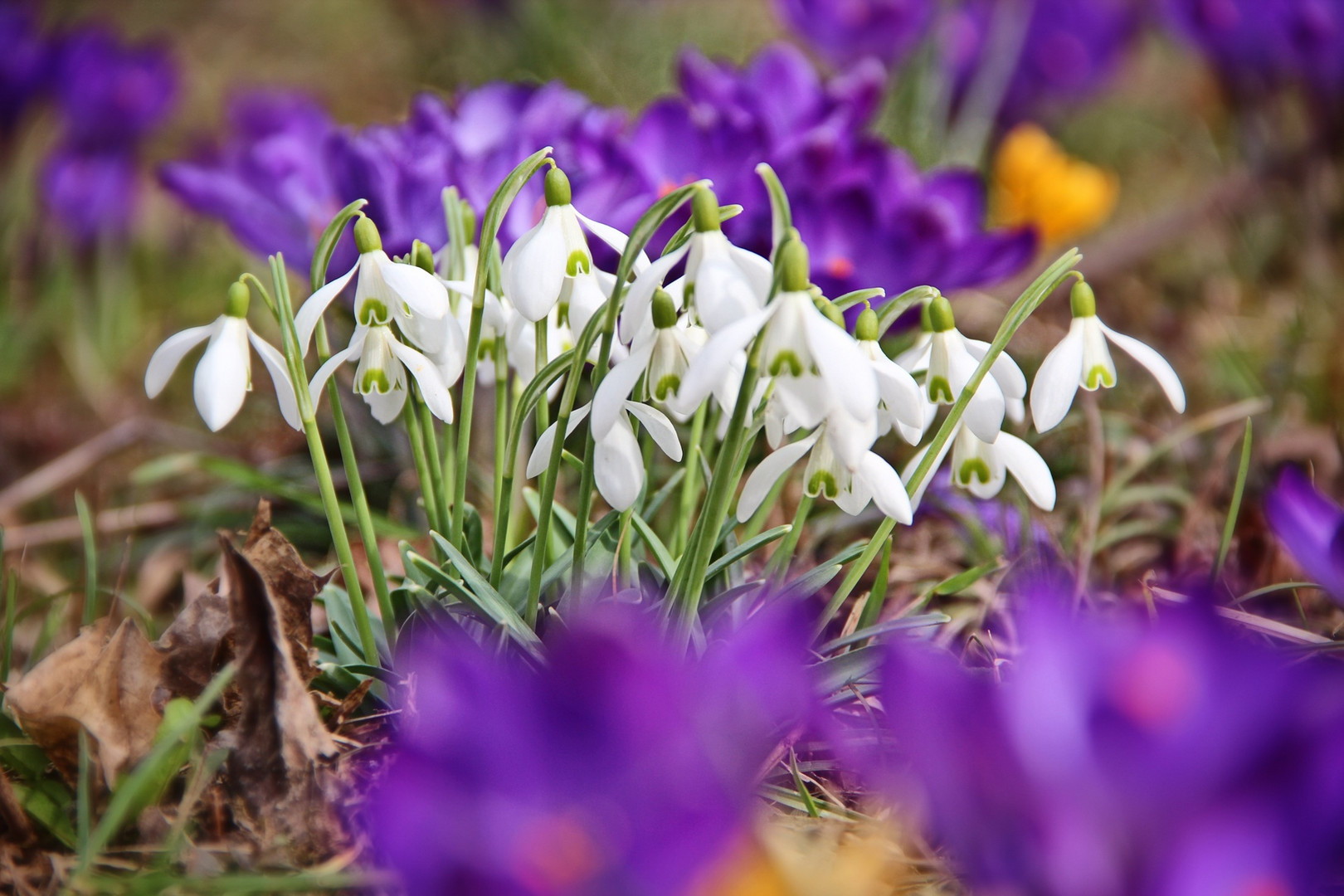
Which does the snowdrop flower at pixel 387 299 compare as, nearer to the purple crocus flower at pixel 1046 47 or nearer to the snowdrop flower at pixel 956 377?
the snowdrop flower at pixel 956 377

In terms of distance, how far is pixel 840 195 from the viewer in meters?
1.41

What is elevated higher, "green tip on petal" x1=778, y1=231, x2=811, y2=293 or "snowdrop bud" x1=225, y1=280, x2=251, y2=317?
"snowdrop bud" x1=225, y1=280, x2=251, y2=317

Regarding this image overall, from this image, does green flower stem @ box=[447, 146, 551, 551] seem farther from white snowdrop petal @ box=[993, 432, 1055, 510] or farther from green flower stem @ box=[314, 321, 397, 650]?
white snowdrop petal @ box=[993, 432, 1055, 510]

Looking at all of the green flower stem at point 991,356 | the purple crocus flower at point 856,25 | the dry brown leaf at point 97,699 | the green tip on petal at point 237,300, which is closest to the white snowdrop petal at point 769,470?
the green flower stem at point 991,356

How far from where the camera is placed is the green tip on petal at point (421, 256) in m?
0.93

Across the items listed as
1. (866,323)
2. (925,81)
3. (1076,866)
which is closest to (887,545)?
(866,323)

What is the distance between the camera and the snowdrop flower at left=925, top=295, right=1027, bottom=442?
0.87 m

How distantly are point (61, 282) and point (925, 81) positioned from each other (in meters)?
2.10

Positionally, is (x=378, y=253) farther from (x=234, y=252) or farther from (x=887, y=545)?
(x=234, y=252)

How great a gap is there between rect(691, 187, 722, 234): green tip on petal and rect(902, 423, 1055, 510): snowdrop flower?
0.29 m

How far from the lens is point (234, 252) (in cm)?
300

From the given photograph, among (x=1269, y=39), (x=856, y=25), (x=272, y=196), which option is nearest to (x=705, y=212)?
(x=272, y=196)

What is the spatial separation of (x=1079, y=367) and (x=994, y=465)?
125mm

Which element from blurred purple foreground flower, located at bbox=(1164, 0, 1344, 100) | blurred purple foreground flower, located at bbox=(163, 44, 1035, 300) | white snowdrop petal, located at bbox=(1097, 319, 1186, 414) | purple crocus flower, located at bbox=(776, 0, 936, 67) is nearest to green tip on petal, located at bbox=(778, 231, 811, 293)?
white snowdrop petal, located at bbox=(1097, 319, 1186, 414)
